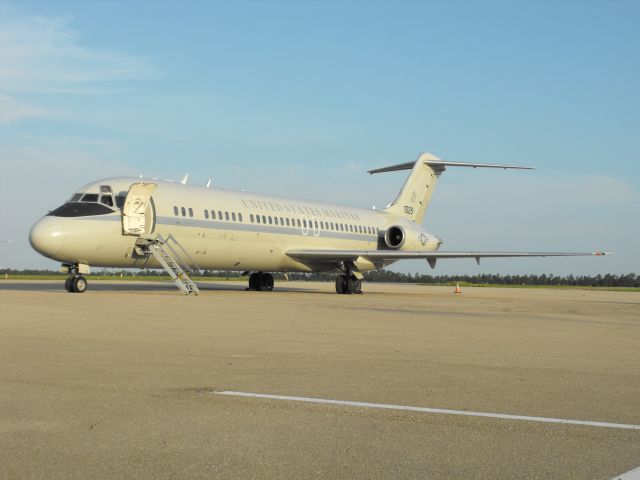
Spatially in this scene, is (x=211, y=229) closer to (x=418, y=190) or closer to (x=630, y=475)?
(x=418, y=190)

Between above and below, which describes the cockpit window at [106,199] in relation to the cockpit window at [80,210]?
above

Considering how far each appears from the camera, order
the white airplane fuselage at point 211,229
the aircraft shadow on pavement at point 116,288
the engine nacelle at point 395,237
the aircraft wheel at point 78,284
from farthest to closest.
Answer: the engine nacelle at point 395,237
the aircraft shadow on pavement at point 116,288
the aircraft wheel at point 78,284
the white airplane fuselage at point 211,229

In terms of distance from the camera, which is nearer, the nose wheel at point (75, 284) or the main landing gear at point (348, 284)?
the nose wheel at point (75, 284)

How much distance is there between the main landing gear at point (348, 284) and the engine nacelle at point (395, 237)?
6.48 meters

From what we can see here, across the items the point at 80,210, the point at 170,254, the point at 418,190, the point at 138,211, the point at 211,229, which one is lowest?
the point at 170,254

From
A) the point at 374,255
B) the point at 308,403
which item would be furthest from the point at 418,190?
the point at 308,403

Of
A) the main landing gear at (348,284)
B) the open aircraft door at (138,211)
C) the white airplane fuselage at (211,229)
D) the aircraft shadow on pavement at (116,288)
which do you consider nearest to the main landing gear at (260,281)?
the aircraft shadow on pavement at (116,288)

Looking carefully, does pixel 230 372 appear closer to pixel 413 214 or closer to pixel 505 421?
pixel 505 421

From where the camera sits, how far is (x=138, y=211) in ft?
80.3

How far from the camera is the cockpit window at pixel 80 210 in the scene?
23.3 m

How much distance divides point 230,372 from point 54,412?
2.26 meters

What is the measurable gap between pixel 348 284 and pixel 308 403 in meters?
25.8

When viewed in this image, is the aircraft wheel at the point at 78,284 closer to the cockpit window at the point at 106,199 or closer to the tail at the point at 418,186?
the cockpit window at the point at 106,199

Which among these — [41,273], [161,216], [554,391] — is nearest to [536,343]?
[554,391]
